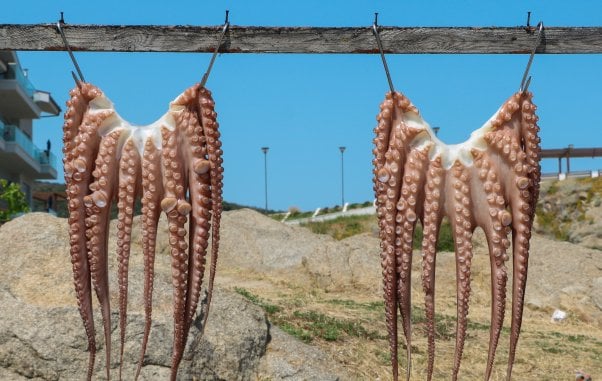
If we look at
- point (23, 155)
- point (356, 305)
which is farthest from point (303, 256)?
point (23, 155)

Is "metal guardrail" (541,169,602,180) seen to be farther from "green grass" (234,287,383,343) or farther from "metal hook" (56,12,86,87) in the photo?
"metal hook" (56,12,86,87)

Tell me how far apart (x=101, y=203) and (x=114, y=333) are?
4480mm

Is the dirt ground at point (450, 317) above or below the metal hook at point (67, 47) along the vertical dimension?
below

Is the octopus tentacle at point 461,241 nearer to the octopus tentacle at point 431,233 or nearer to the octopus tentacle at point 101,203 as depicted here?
the octopus tentacle at point 431,233

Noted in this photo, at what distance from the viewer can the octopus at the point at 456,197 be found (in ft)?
16.6

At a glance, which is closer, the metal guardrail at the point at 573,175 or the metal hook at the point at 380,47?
the metal hook at the point at 380,47

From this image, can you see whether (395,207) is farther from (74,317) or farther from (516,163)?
(74,317)

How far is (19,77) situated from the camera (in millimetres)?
44562

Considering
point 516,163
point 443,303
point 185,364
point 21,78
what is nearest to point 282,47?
point 516,163

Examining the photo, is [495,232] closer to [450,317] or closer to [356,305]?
[356,305]

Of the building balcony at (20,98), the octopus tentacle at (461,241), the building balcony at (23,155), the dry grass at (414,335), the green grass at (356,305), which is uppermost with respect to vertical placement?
the building balcony at (20,98)

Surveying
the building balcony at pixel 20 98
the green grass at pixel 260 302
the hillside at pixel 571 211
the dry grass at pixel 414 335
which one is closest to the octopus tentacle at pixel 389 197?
the dry grass at pixel 414 335

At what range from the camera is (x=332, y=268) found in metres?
17.1

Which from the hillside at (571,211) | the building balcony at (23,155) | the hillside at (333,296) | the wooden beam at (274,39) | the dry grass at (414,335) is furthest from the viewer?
the building balcony at (23,155)
